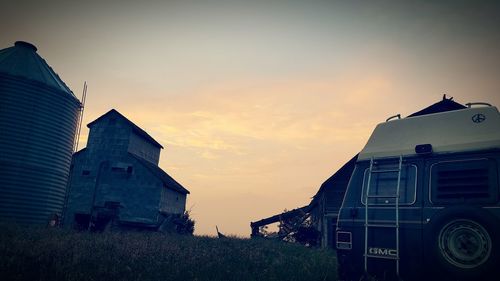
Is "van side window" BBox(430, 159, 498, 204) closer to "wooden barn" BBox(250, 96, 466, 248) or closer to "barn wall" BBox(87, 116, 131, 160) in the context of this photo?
"wooden barn" BBox(250, 96, 466, 248)

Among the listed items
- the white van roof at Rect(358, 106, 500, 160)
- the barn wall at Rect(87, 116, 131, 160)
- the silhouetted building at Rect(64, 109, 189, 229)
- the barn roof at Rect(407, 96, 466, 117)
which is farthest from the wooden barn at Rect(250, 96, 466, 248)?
the barn wall at Rect(87, 116, 131, 160)

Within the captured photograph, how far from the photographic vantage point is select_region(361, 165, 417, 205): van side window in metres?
5.64

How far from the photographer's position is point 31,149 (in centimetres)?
1494

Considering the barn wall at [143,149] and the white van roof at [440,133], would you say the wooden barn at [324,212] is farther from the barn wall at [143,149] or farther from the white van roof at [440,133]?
the barn wall at [143,149]

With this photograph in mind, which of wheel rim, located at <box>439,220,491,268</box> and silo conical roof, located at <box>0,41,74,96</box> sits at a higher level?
silo conical roof, located at <box>0,41,74,96</box>

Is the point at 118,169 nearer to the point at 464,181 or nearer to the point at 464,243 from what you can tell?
the point at 464,181

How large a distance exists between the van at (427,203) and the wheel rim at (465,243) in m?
0.01

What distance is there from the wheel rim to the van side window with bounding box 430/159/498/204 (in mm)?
532

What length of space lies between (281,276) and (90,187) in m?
23.0

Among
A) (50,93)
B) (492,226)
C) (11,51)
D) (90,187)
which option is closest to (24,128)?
(50,93)

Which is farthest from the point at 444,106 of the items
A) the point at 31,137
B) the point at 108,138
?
the point at 108,138

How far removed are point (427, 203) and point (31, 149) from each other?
651 inches

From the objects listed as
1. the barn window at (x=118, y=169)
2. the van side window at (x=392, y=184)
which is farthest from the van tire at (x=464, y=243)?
the barn window at (x=118, y=169)

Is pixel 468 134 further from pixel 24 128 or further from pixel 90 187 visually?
pixel 90 187
